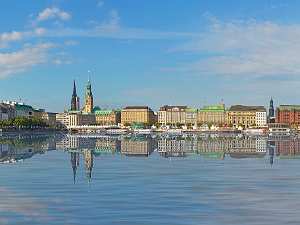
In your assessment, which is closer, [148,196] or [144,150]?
[148,196]

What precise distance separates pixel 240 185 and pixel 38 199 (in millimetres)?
7842

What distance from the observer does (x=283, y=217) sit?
14.8 m

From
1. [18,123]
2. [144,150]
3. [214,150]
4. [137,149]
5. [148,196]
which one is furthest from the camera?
[18,123]

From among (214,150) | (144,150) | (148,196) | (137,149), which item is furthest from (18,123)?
(148,196)

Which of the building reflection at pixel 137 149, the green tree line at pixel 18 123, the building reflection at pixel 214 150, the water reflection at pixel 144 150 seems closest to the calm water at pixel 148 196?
the water reflection at pixel 144 150

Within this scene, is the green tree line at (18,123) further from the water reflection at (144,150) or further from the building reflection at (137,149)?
the building reflection at (137,149)

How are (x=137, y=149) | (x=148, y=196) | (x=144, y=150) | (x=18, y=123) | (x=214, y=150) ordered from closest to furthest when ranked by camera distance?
(x=148, y=196) < (x=214, y=150) < (x=144, y=150) < (x=137, y=149) < (x=18, y=123)

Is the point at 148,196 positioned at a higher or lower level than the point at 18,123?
lower

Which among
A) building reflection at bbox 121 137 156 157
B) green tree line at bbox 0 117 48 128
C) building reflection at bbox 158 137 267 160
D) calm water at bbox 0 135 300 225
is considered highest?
green tree line at bbox 0 117 48 128

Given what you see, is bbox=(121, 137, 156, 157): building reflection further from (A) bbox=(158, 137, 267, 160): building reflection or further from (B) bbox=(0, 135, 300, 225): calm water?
(B) bbox=(0, 135, 300, 225): calm water

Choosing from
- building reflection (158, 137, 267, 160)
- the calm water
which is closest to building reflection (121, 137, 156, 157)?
building reflection (158, 137, 267, 160)

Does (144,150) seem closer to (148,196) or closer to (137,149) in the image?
(137,149)

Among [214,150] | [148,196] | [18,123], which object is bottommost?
[148,196]

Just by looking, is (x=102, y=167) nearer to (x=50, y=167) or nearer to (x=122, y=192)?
(x=50, y=167)
